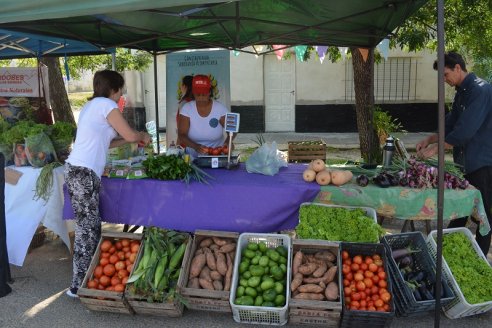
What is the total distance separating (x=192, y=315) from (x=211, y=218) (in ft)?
2.67

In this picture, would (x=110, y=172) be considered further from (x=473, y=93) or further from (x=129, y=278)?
(x=473, y=93)

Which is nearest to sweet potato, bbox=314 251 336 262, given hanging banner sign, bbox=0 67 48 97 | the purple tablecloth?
the purple tablecloth

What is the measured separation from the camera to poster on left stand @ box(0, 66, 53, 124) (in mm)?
5453

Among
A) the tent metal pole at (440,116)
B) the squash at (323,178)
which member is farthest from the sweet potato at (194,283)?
the tent metal pole at (440,116)

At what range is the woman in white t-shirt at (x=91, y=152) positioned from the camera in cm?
345

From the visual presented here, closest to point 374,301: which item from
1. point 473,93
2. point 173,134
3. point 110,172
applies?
point 473,93

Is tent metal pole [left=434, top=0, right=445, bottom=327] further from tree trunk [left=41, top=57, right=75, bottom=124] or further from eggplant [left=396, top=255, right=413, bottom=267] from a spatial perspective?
tree trunk [left=41, top=57, right=75, bottom=124]

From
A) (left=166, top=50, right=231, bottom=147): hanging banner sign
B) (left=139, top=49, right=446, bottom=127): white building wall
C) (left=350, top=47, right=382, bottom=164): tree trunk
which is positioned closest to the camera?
(left=166, top=50, right=231, bottom=147): hanging banner sign

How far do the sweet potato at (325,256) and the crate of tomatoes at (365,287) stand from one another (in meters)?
0.09

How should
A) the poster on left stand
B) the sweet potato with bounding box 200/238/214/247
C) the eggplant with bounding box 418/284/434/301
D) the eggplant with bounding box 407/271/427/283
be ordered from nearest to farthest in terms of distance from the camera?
the eggplant with bounding box 418/284/434/301 < the eggplant with bounding box 407/271/427/283 < the sweet potato with bounding box 200/238/214/247 < the poster on left stand

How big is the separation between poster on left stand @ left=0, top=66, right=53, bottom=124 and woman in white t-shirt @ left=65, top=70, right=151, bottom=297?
222cm

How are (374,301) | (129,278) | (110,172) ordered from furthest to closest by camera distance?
(110,172) → (129,278) → (374,301)

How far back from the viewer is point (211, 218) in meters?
3.82

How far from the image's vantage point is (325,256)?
337cm
